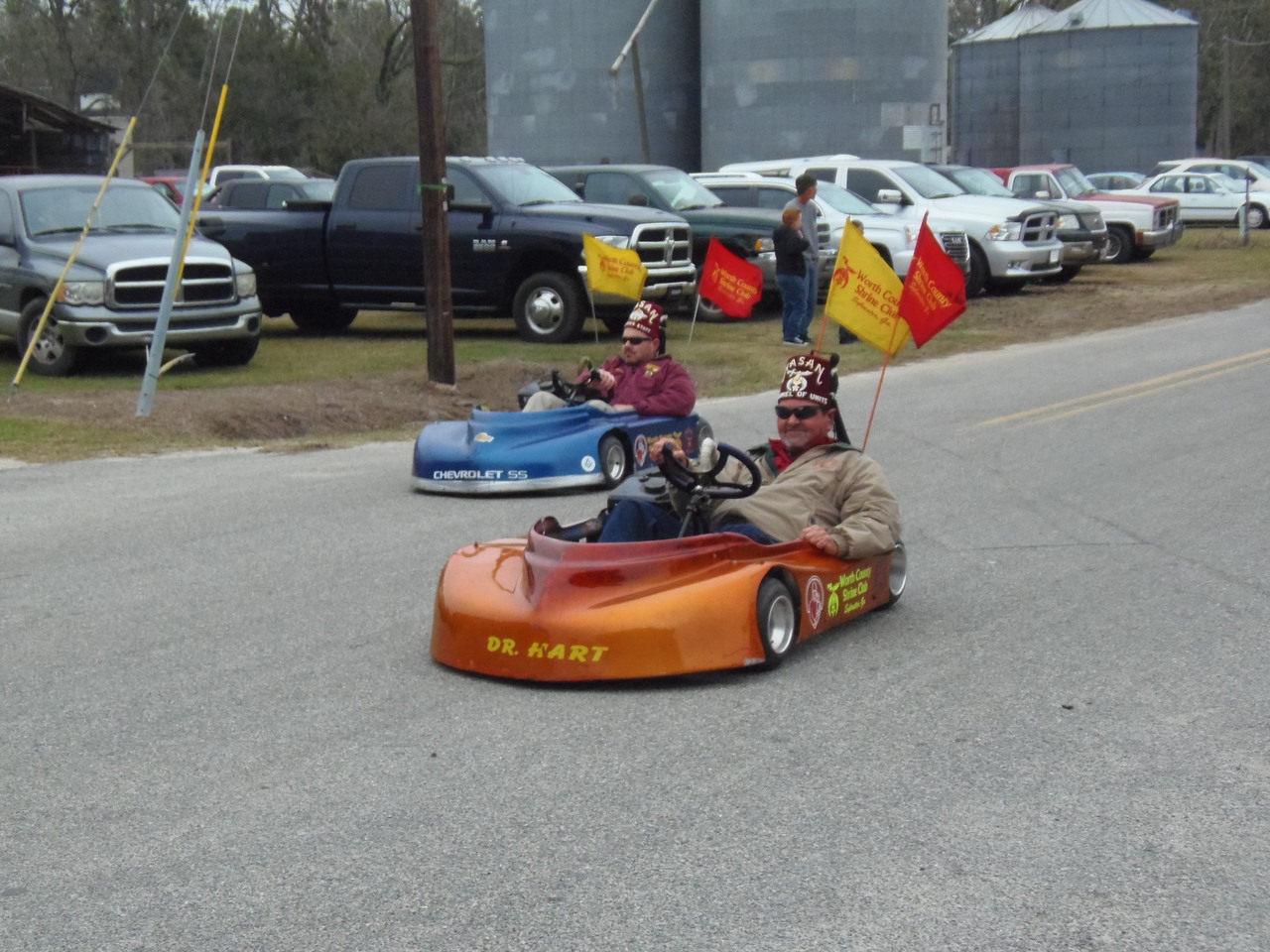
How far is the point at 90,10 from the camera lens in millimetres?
64312

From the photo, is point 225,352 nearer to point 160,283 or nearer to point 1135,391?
point 160,283

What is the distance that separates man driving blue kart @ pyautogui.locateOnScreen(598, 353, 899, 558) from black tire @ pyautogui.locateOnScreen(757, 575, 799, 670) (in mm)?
360

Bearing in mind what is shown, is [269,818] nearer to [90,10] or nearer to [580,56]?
[580,56]

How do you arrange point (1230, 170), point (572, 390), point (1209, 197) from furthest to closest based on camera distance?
point (1230, 170), point (1209, 197), point (572, 390)

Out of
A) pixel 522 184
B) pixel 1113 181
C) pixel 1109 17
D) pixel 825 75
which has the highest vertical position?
pixel 1109 17

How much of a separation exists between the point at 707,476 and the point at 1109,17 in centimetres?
4734

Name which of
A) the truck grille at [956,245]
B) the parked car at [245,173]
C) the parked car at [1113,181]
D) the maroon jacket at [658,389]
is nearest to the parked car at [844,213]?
the truck grille at [956,245]

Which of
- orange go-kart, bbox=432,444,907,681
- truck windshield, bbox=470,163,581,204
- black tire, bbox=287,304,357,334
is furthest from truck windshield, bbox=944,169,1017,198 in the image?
orange go-kart, bbox=432,444,907,681

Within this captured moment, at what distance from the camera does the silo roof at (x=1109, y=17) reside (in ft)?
162

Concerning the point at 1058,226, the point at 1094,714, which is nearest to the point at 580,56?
the point at 1058,226

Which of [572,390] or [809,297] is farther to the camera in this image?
[809,297]

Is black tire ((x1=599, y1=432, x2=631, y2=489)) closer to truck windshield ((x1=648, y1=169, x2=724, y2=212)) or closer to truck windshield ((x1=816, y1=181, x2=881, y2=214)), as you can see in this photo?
truck windshield ((x1=648, y1=169, x2=724, y2=212))

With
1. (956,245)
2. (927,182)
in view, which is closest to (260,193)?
(927,182)

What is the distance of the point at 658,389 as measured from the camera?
35.6 feet
